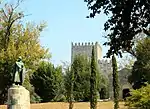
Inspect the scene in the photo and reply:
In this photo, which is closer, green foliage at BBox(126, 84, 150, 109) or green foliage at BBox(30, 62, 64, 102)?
green foliage at BBox(126, 84, 150, 109)

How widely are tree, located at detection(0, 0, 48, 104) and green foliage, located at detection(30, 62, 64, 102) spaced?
762 cm

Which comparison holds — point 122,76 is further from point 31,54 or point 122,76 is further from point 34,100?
point 31,54

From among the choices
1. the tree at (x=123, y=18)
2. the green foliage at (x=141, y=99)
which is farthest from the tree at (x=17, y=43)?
the tree at (x=123, y=18)

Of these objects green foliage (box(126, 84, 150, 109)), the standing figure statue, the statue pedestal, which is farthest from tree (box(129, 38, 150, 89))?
the statue pedestal

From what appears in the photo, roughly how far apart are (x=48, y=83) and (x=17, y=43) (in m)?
10.9

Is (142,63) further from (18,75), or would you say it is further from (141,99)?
(18,75)

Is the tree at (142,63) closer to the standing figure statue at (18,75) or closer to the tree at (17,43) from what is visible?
the tree at (17,43)

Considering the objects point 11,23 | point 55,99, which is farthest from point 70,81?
point 55,99

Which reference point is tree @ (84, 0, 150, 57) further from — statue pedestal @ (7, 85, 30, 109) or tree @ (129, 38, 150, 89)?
tree @ (129, 38, 150, 89)

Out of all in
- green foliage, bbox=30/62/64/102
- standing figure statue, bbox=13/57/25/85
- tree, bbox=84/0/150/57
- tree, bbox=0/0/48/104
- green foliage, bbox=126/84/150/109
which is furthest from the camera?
green foliage, bbox=30/62/64/102

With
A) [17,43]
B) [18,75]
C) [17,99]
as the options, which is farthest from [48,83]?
[17,99]

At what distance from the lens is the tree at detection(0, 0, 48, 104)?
148 feet

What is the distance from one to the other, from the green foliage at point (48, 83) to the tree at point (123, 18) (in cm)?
4375

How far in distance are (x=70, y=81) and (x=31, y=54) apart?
7691mm
